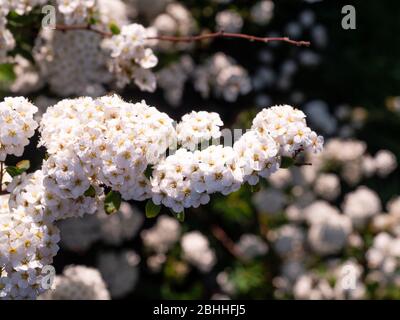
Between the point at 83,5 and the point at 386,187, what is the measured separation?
3787mm

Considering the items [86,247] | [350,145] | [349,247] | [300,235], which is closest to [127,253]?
[86,247]

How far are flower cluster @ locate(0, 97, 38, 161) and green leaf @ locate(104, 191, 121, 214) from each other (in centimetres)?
40

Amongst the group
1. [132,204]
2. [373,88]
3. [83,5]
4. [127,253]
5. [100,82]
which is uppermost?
[373,88]

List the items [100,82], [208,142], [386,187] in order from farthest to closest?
[386,187] → [100,82] → [208,142]

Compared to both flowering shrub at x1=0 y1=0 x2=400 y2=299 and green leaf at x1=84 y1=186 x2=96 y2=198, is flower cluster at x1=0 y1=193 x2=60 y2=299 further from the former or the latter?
green leaf at x1=84 y1=186 x2=96 y2=198

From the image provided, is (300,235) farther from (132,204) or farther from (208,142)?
(208,142)

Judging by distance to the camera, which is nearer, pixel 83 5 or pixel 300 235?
pixel 83 5

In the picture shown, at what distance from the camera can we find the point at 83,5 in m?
3.17

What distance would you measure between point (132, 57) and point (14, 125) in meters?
1.02

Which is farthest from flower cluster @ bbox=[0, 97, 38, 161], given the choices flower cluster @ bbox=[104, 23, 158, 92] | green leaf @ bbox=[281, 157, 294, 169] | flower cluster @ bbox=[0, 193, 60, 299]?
green leaf @ bbox=[281, 157, 294, 169]

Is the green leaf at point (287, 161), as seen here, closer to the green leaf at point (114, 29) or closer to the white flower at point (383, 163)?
the green leaf at point (114, 29)

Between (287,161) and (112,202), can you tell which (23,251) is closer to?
(112,202)

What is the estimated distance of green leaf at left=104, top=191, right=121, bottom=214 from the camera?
2504 mm

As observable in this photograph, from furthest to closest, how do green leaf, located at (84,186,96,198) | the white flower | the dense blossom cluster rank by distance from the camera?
the white flower, green leaf, located at (84,186,96,198), the dense blossom cluster
